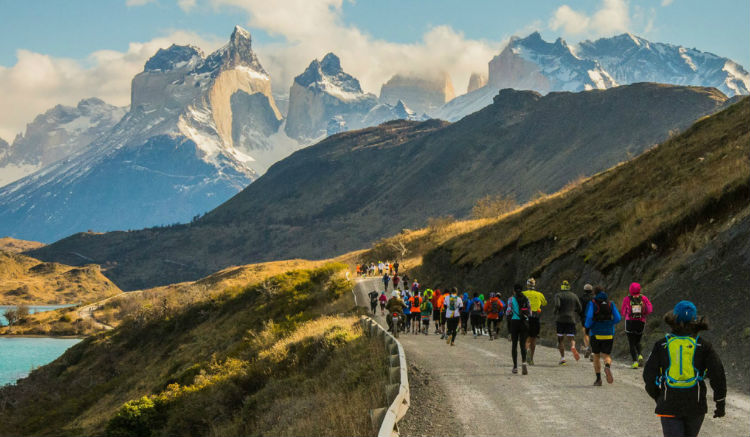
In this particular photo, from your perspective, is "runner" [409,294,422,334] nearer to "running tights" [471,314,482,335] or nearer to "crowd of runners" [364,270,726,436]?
"crowd of runners" [364,270,726,436]

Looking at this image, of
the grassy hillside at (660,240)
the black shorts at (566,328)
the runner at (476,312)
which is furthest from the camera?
the runner at (476,312)

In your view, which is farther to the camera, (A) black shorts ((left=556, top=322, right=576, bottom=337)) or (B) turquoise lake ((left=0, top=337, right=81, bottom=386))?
(B) turquoise lake ((left=0, top=337, right=81, bottom=386))

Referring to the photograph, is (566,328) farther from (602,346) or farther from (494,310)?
(494,310)

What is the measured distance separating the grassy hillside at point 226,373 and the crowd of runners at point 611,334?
11.5 feet

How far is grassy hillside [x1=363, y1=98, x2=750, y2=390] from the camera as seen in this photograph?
53.1 feet

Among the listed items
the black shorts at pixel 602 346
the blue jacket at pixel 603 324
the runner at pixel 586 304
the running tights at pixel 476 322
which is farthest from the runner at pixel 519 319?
the running tights at pixel 476 322

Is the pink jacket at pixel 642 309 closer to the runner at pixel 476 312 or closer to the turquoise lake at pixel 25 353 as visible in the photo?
the runner at pixel 476 312

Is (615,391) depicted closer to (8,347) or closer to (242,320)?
(242,320)

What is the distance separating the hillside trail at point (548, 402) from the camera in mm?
9180

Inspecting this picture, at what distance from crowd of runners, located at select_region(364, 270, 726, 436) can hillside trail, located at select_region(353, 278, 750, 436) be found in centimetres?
51

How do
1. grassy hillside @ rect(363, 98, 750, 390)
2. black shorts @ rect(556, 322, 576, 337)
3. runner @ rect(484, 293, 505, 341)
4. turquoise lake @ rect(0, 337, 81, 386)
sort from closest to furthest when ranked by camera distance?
black shorts @ rect(556, 322, 576, 337), grassy hillside @ rect(363, 98, 750, 390), runner @ rect(484, 293, 505, 341), turquoise lake @ rect(0, 337, 81, 386)

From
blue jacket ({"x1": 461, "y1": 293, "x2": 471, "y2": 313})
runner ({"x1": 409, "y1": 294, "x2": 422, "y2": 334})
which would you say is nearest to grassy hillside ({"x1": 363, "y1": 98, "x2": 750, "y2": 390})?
blue jacket ({"x1": 461, "y1": 293, "x2": 471, "y2": 313})

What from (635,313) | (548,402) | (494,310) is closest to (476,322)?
(494,310)

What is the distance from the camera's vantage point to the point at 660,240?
22016 mm
